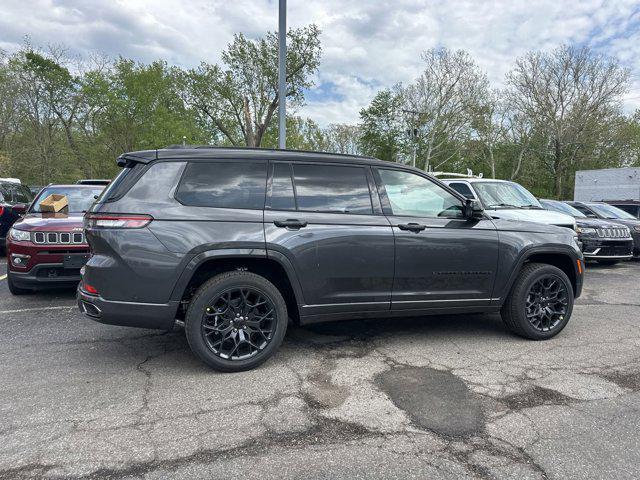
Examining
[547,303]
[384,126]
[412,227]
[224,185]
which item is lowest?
[547,303]

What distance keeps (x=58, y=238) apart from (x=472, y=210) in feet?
16.7

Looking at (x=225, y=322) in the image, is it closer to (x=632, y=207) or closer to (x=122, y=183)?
(x=122, y=183)

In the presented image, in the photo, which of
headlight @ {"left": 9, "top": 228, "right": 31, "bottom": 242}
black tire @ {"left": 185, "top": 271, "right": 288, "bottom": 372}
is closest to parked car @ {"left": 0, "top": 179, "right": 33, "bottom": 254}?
headlight @ {"left": 9, "top": 228, "right": 31, "bottom": 242}

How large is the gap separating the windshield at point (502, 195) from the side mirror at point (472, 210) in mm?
4595

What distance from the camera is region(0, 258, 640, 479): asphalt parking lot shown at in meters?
2.41

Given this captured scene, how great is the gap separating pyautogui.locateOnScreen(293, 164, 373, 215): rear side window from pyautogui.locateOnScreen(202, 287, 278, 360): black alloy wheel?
906 mm

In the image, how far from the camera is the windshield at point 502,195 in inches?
339

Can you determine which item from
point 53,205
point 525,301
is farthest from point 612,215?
point 53,205

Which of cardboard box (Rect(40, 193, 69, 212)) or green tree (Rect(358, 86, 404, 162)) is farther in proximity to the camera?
green tree (Rect(358, 86, 404, 162))

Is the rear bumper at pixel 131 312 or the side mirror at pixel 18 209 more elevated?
the side mirror at pixel 18 209

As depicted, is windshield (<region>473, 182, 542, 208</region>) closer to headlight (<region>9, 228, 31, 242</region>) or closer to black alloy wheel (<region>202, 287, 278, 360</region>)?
black alloy wheel (<region>202, 287, 278, 360</region>)

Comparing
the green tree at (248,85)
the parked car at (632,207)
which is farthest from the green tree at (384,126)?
the parked car at (632,207)

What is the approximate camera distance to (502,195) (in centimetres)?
894

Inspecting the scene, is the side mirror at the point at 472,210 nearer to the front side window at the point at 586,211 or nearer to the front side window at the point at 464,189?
the front side window at the point at 464,189
